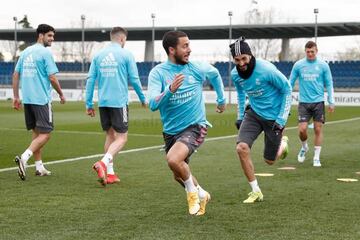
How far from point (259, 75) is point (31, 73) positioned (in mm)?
3707

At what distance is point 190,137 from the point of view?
7195mm

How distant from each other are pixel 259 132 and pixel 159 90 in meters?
1.76

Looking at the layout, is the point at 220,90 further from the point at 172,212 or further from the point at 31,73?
the point at 31,73

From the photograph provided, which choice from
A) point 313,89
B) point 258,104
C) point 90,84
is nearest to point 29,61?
point 90,84

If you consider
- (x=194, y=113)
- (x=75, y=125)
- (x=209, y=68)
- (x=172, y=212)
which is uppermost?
(x=209, y=68)

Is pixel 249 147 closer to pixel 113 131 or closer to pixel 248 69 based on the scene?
pixel 248 69

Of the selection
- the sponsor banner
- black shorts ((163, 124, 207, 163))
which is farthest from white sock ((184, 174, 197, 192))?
the sponsor banner

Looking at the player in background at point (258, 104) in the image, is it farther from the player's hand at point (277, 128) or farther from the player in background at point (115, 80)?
the player in background at point (115, 80)

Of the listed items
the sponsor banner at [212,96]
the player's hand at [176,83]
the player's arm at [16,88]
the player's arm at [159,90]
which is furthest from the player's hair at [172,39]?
the sponsor banner at [212,96]

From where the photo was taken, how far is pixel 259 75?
7.96m

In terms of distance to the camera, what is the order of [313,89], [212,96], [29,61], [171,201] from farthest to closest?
1. [212,96]
2. [313,89]
3. [29,61]
4. [171,201]

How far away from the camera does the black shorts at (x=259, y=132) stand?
8195 millimetres

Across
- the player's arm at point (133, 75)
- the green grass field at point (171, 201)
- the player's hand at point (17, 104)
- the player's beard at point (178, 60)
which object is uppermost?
the player's beard at point (178, 60)

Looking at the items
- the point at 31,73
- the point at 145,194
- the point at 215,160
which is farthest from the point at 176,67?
the point at 215,160
